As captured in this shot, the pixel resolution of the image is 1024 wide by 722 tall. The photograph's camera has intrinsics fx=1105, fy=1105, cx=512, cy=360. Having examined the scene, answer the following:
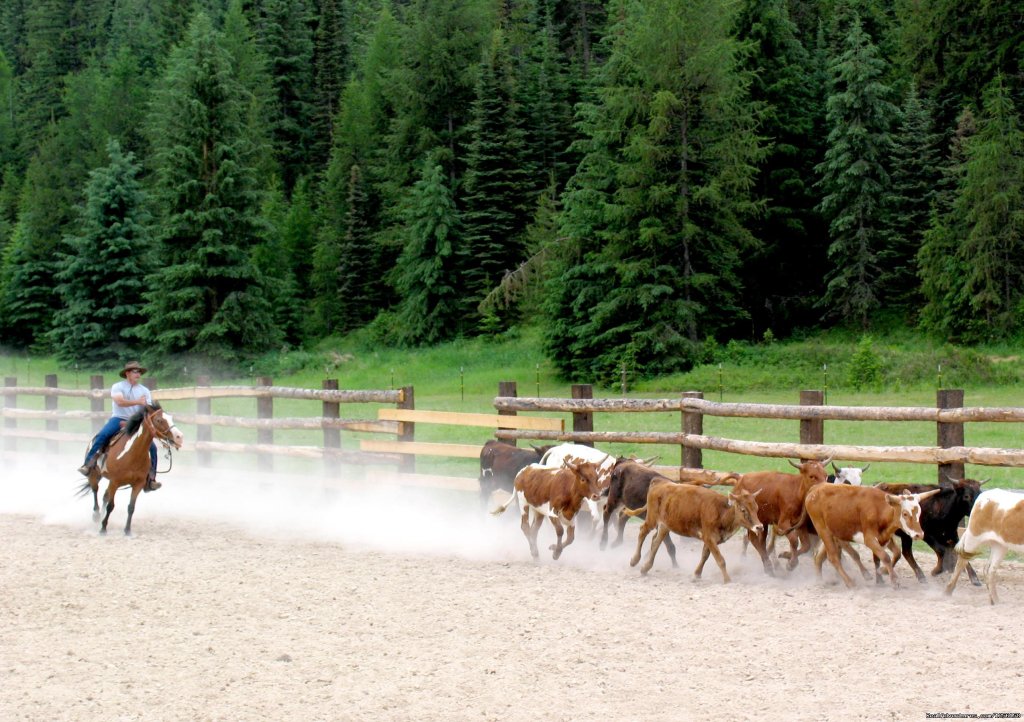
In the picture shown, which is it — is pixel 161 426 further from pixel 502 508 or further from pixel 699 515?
pixel 699 515

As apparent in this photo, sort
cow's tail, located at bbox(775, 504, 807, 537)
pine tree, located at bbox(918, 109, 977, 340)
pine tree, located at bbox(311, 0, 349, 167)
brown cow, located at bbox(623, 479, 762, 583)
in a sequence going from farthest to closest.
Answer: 1. pine tree, located at bbox(311, 0, 349, 167)
2. pine tree, located at bbox(918, 109, 977, 340)
3. cow's tail, located at bbox(775, 504, 807, 537)
4. brown cow, located at bbox(623, 479, 762, 583)

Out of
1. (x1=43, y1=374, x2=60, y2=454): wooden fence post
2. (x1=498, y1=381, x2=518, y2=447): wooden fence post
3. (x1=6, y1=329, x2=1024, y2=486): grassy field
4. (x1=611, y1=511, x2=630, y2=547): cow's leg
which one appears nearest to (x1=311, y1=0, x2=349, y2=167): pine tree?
(x1=6, y1=329, x2=1024, y2=486): grassy field

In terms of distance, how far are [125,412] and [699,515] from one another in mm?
8254

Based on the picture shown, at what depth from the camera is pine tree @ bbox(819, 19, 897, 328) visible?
1693 inches

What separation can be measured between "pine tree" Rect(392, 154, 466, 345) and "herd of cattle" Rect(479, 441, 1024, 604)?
41239 millimetres

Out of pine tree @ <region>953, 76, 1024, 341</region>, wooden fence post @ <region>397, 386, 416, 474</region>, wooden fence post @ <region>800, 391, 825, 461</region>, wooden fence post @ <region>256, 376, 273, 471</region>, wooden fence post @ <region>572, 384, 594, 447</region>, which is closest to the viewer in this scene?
wooden fence post @ <region>800, 391, 825, 461</region>

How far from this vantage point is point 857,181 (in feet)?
142

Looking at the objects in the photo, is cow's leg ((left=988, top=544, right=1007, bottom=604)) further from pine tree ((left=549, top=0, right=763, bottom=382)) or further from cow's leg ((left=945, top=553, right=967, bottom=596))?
pine tree ((left=549, top=0, right=763, bottom=382))

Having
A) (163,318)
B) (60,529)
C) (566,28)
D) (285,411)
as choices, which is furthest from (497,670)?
(566,28)

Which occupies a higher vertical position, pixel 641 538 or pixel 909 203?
pixel 909 203

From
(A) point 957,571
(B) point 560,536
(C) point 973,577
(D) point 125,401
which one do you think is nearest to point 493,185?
(D) point 125,401

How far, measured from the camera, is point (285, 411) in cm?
2967

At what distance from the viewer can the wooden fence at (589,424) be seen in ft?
33.9

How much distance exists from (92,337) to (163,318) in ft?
16.5
